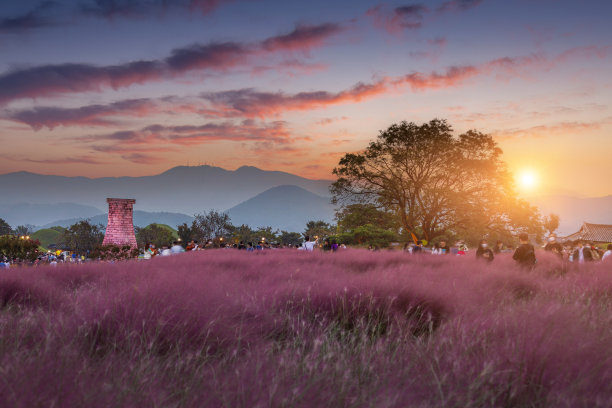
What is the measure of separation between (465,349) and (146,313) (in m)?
2.45

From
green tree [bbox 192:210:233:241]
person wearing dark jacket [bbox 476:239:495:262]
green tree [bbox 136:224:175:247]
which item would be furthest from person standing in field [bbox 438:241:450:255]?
green tree [bbox 136:224:175:247]

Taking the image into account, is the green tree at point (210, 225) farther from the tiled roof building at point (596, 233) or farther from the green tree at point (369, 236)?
the tiled roof building at point (596, 233)

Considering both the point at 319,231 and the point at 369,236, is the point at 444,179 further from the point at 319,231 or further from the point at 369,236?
the point at 319,231

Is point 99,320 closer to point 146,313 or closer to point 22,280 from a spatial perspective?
point 146,313

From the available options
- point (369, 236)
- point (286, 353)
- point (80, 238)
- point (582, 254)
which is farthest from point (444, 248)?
point (80, 238)

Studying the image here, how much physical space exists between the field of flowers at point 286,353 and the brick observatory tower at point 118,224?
4059 cm

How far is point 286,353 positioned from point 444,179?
23.3m

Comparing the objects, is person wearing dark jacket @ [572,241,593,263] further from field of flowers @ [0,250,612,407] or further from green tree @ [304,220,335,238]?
green tree @ [304,220,335,238]

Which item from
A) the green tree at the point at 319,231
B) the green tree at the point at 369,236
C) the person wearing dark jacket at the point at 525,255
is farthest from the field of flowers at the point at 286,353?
the green tree at the point at 319,231

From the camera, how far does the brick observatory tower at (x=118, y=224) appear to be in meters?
41.8

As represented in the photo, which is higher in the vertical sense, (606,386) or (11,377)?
(11,377)

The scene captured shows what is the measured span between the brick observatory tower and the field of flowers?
40.6 meters

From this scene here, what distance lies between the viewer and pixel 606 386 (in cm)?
221

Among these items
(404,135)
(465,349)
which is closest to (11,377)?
(465,349)
